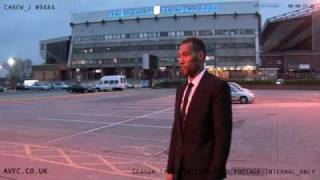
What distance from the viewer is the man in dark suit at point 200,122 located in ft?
14.7

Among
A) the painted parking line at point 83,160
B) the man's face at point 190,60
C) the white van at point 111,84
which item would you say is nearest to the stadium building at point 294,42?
the white van at point 111,84

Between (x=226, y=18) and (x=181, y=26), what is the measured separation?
1179 cm

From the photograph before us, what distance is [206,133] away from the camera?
4.55m

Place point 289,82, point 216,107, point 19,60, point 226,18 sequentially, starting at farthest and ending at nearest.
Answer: point 19,60
point 226,18
point 289,82
point 216,107

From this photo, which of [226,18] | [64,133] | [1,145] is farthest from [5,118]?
[226,18]

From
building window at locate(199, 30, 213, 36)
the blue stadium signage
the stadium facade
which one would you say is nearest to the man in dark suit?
the stadium facade

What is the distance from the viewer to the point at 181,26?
15212cm

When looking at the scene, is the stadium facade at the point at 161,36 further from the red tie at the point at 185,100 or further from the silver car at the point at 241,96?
the red tie at the point at 185,100

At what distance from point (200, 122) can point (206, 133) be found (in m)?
0.10

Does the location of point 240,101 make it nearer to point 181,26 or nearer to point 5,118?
point 5,118

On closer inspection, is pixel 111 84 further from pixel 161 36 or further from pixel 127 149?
pixel 127 149

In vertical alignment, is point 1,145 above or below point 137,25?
below

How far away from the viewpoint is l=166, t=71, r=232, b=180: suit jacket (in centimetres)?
446

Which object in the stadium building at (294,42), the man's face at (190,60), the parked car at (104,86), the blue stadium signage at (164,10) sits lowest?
the parked car at (104,86)
